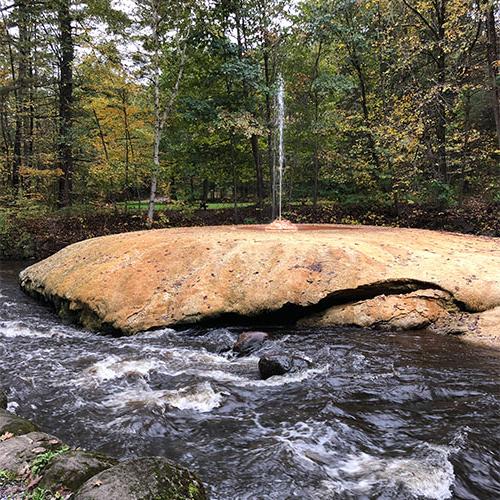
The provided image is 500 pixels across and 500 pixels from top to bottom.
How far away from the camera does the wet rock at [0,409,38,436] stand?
10.1 feet

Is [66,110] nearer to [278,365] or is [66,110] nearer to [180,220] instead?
[180,220]

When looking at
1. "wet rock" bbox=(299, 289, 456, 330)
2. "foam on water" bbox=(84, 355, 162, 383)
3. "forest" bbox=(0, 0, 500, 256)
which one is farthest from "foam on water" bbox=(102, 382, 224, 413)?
"forest" bbox=(0, 0, 500, 256)

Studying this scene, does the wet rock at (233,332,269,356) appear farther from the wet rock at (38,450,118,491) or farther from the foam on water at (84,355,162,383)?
the wet rock at (38,450,118,491)

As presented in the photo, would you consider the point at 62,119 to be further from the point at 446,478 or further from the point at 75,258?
the point at 446,478

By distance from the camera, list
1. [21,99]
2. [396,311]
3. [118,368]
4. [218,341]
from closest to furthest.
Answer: [118,368] → [218,341] → [396,311] → [21,99]

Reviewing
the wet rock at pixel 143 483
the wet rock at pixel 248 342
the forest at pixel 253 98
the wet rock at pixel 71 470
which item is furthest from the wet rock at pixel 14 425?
the forest at pixel 253 98

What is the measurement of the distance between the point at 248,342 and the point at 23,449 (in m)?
3.02

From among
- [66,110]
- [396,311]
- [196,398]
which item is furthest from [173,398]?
[66,110]

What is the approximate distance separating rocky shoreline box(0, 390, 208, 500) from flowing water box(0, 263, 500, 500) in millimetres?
469

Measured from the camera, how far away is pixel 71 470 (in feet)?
8.16

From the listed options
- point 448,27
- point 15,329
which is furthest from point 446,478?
point 448,27

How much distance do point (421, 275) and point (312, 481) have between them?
402 centimetres

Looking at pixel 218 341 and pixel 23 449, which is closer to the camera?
pixel 23 449

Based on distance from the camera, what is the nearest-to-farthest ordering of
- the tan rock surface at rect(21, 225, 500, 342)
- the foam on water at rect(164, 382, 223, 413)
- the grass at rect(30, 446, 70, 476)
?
the grass at rect(30, 446, 70, 476)
the foam on water at rect(164, 382, 223, 413)
the tan rock surface at rect(21, 225, 500, 342)
